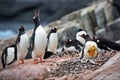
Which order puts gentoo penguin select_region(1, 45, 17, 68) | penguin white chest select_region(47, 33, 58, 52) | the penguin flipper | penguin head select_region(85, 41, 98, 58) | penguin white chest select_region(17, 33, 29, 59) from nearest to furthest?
1. penguin head select_region(85, 41, 98, 58)
2. penguin white chest select_region(17, 33, 29, 59)
3. the penguin flipper
4. gentoo penguin select_region(1, 45, 17, 68)
5. penguin white chest select_region(47, 33, 58, 52)

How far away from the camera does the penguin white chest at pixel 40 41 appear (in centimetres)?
1410

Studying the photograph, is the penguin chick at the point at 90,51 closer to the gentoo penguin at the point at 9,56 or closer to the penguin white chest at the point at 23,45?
the penguin white chest at the point at 23,45

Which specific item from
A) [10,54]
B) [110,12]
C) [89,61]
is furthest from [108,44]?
[110,12]

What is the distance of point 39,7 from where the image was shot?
51.2m

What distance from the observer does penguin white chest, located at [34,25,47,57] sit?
14102mm

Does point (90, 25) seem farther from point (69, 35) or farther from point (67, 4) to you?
point (67, 4)

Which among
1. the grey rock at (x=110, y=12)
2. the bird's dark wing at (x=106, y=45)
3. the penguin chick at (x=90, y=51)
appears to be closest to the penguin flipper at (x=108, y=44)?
the bird's dark wing at (x=106, y=45)

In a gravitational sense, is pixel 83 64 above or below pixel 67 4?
below

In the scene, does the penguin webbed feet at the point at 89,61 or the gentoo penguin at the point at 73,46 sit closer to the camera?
the penguin webbed feet at the point at 89,61

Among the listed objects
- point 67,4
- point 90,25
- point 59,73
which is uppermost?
point 67,4

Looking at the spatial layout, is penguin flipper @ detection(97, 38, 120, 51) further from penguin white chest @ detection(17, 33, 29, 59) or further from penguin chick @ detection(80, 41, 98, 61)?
penguin white chest @ detection(17, 33, 29, 59)

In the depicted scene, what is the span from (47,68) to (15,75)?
36.2 inches

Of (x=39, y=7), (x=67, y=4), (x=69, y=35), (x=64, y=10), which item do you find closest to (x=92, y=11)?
(x=69, y=35)

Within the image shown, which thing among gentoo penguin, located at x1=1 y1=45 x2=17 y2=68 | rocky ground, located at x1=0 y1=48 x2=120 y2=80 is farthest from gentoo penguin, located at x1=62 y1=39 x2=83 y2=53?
rocky ground, located at x1=0 y1=48 x2=120 y2=80
